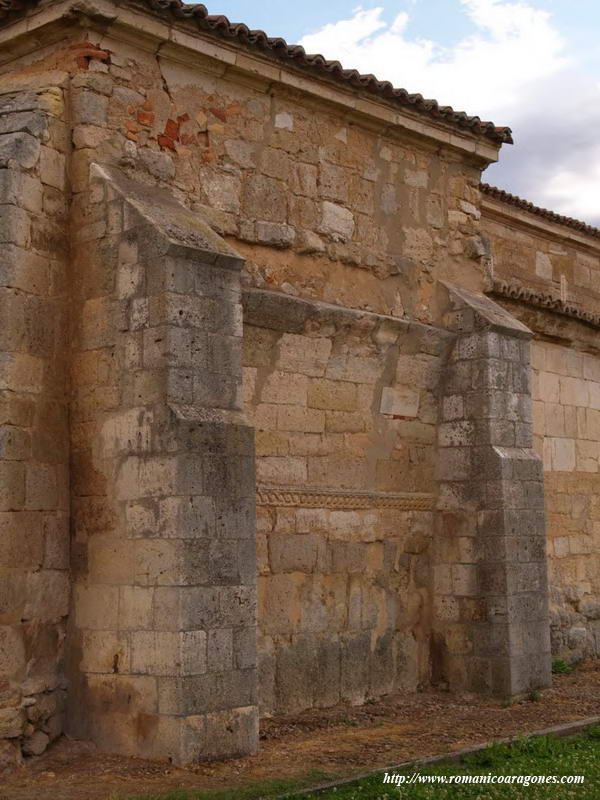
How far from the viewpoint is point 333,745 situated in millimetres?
8133

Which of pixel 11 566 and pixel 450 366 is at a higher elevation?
pixel 450 366

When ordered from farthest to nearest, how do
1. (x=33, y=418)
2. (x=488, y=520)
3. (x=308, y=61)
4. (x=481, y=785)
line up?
1. (x=488, y=520)
2. (x=308, y=61)
3. (x=33, y=418)
4. (x=481, y=785)

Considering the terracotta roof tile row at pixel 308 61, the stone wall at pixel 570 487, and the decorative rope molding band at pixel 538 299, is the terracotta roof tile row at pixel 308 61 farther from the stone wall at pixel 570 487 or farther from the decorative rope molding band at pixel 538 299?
the stone wall at pixel 570 487

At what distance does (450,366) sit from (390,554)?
187 centimetres

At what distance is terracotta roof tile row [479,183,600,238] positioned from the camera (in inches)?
Answer: 529

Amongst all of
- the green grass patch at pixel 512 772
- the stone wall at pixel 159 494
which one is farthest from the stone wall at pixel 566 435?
the stone wall at pixel 159 494

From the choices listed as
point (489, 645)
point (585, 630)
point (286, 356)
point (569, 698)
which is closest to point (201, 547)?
point (286, 356)

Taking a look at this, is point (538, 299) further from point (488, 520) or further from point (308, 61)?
point (308, 61)

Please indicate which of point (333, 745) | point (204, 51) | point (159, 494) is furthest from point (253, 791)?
point (204, 51)

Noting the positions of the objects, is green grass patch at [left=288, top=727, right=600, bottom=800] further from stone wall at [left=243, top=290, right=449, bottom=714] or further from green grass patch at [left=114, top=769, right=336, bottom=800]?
stone wall at [left=243, top=290, right=449, bottom=714]

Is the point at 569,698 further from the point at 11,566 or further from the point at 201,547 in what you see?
the point at 11,566

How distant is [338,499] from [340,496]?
0.12 feet

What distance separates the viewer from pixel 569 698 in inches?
395

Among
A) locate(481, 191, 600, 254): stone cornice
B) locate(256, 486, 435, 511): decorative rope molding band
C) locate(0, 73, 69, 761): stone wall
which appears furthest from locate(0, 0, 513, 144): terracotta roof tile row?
locate(256, 486, 435, 511): decorative rope molding band
